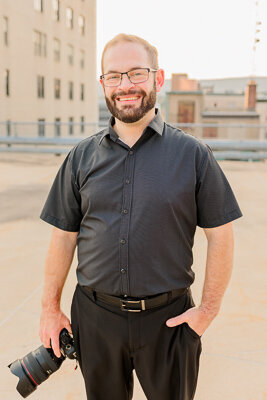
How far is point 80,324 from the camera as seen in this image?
2.05m

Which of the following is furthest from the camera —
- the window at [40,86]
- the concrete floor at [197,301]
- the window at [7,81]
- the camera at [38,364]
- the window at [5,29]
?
the window at [40,86]

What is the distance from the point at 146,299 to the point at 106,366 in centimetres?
42

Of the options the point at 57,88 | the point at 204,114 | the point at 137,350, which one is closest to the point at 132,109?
the point at 137,350

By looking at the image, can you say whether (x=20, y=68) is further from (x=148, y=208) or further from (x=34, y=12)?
(x=148, y=208)

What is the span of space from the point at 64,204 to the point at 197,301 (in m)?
2.18

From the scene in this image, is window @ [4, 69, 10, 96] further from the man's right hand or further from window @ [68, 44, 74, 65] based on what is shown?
the man's right hand

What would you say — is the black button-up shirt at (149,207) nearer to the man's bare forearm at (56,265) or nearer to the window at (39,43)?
the man's bare forearm at (56,265)

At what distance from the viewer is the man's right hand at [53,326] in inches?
82.5

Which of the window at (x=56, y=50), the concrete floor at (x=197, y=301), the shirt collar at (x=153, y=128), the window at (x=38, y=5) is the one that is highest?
the window at (x=38, y=5)

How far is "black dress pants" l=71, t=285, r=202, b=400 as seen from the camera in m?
1.90

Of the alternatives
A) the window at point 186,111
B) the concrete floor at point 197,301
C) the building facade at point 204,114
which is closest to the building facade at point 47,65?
the building facade at point 204,114

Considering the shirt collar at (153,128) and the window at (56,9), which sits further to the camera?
the window at (56,9)

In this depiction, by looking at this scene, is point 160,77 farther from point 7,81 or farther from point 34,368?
point 7,81

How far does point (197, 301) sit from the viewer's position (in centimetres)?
383
